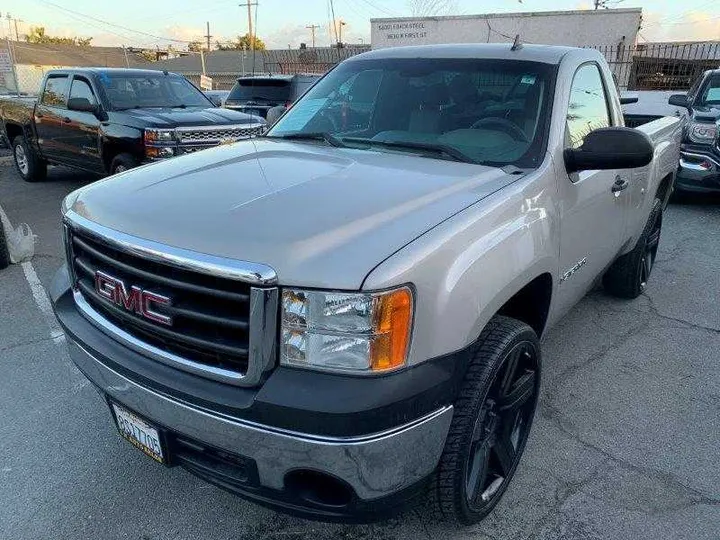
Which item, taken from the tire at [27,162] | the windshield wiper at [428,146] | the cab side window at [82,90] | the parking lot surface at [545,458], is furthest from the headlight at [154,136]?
the windshield wiper at [428,146]

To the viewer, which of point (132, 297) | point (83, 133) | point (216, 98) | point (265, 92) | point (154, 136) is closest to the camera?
point (132, 297)

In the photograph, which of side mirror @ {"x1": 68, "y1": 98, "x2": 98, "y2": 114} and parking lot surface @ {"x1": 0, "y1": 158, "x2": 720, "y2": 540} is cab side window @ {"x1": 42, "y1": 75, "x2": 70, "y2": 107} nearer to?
side mirror @ {"x1": 68, "y1": 98, "x2": 98, "y2": 114}

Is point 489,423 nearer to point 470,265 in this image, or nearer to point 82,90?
point 470,265

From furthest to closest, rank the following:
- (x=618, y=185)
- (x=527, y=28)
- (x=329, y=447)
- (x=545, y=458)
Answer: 1. (x=527, y=28)
2. (x=618, y=185)
3. (x=545, y=458)
4. (x=329, y=447)

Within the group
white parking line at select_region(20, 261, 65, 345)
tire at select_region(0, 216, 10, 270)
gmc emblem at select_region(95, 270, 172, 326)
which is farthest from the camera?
tire at select_region(0, 216, 10, 270)

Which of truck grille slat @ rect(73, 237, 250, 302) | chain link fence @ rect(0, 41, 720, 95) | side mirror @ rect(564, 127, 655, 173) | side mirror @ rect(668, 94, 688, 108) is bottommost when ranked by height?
truck grille slat @ rect(73, 237, 250, 302)

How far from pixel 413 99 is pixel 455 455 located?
1.95 meters

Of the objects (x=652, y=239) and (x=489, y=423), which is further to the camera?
(x=652, y=239)

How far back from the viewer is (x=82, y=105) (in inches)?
294

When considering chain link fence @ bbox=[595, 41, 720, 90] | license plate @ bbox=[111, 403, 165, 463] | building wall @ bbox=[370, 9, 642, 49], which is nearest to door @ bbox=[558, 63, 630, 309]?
license plate @ bbox=[111, 403, 165, 463]

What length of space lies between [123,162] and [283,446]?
638cm

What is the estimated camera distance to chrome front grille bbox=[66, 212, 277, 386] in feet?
5.80

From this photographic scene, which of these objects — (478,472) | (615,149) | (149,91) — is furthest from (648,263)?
(149,91)

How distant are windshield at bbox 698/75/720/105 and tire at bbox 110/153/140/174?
25.7 ft
